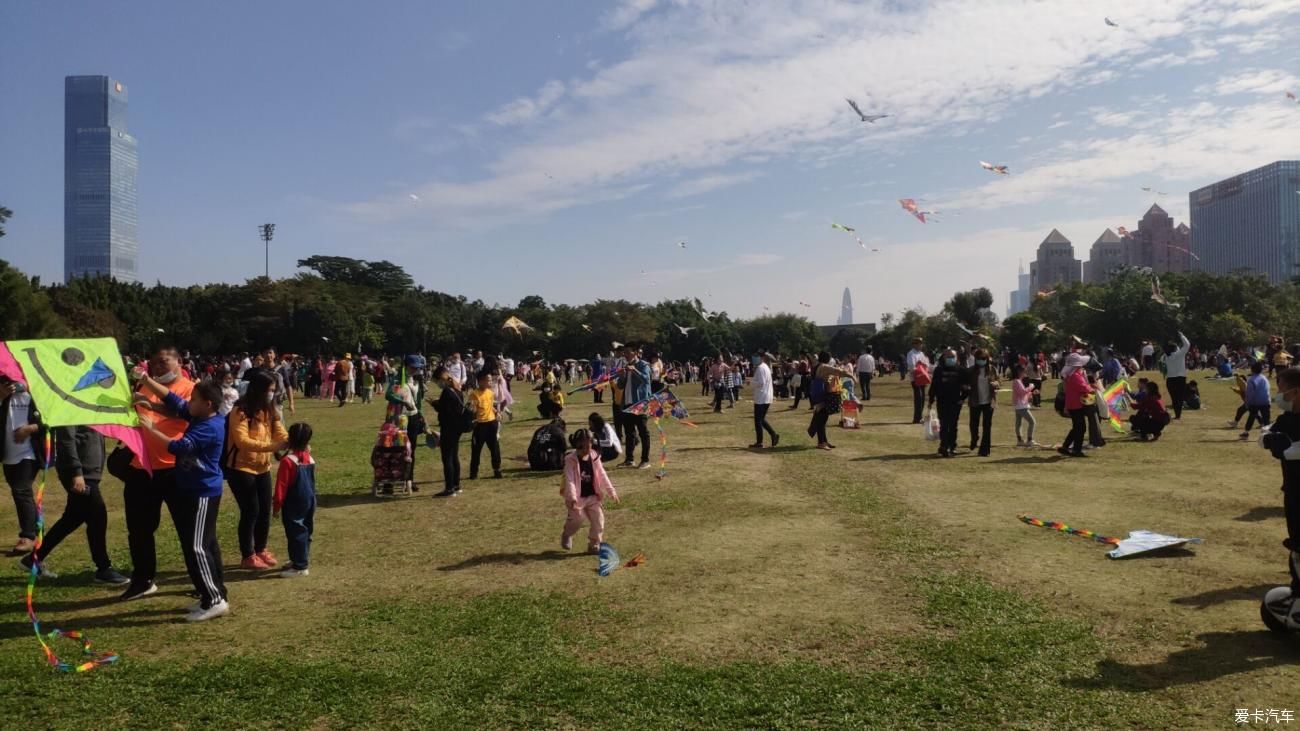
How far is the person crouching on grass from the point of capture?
5676 mm

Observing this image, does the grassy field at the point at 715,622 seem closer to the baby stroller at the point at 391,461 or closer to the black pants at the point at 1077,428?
the baby stroller at the point at 391,461

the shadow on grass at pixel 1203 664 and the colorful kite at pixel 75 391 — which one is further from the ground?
the colorful kite at pixel 75 391

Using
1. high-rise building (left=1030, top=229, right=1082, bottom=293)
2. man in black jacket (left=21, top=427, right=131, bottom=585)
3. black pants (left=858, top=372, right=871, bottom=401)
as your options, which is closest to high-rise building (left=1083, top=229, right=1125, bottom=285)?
high-rise building (left=1030, top=229, right=1082, bottom=293)

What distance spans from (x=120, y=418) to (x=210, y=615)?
1.70 metres

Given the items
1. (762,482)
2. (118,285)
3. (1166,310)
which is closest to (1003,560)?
(762,482)

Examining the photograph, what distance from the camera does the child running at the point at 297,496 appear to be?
703 centimetres

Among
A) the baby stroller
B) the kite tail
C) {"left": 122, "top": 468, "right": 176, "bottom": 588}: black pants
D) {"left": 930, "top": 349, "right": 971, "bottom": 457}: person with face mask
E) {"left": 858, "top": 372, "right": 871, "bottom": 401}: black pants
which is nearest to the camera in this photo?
the kite tail

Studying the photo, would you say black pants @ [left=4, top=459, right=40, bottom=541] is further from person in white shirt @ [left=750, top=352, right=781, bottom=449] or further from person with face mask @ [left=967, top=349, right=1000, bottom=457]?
person with face mask @ [left=967, top=349, right=1000, bottom=457]

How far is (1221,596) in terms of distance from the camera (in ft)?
19.5

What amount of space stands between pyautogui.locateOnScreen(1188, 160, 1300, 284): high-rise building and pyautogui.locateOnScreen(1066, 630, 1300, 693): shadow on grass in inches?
4974

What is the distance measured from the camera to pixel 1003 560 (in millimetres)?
7047

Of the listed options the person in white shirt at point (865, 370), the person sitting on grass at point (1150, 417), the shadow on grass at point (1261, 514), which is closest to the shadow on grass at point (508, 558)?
the shadow on grass at point (1261, 514)

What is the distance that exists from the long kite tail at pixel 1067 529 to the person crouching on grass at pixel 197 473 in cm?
784

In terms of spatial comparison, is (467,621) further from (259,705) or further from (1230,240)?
(1230,240)
